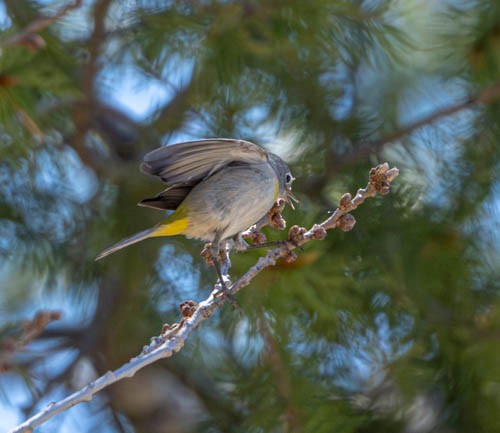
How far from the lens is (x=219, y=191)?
1956 mm

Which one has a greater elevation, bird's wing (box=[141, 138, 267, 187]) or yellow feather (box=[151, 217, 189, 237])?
bird's wing (box=[141, 138, 267, 187])

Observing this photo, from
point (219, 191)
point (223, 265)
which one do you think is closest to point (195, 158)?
point (219, 191)

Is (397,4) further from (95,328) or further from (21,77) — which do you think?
(95,328)

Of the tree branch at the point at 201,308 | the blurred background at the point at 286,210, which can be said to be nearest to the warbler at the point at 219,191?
the blurred background at the point at 286,210

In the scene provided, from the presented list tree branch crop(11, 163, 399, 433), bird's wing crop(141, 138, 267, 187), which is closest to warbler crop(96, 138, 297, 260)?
bird's wing crop(141, 138, 267, 187)

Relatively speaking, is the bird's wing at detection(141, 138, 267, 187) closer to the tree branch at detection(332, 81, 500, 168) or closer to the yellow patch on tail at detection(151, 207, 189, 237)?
the yellow patch on tail at detection(151, 207, 189, 237)

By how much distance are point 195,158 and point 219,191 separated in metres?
0.14

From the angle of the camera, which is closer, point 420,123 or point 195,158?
point 195,158

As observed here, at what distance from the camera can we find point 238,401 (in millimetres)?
2047

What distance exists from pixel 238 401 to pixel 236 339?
0.17 metres

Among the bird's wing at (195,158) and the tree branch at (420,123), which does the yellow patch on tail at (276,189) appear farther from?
the tree branch at (420,123)

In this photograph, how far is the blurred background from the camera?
2.04 metres

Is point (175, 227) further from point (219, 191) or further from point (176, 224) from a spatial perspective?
point (219, 191)

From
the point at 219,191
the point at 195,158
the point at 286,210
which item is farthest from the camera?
the point at 286,210
